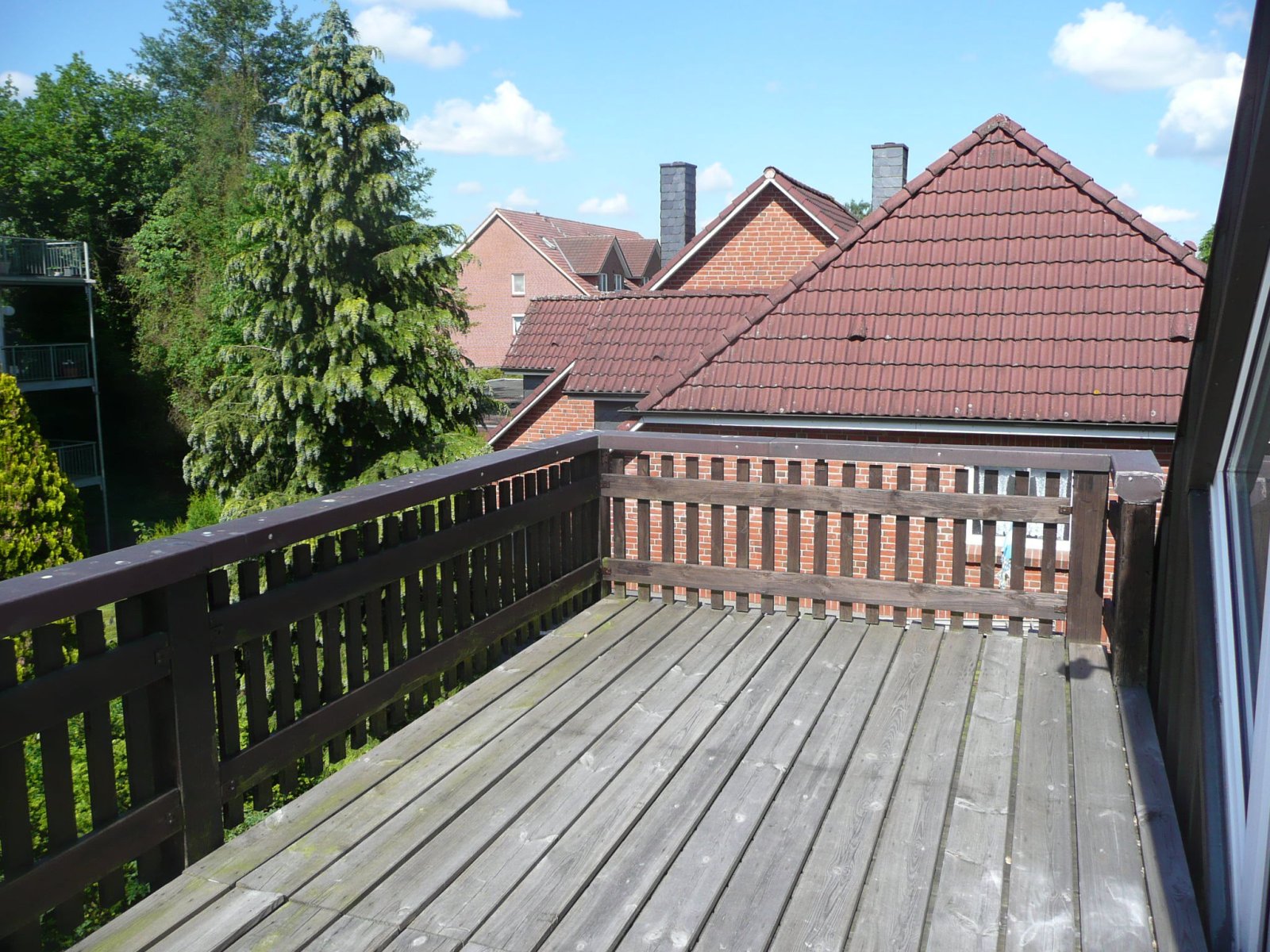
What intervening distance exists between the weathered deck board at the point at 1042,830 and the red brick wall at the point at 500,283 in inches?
2040

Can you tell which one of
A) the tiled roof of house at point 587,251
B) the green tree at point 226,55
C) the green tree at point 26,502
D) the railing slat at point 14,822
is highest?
the green tree at point 226,55

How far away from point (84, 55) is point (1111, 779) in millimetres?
48726

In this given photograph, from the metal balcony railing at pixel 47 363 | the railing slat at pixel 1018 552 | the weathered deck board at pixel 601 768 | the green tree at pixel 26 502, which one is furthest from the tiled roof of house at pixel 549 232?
the weathered deck board at pixel 601 768

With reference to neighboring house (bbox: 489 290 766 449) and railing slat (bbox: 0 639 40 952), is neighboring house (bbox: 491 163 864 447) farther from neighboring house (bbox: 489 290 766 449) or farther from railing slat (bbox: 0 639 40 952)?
railing slat (bbox: 0 639 40 952)

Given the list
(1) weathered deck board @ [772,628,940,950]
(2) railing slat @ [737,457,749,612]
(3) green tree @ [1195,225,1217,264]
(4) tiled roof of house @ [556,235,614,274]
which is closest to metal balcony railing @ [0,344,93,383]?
(3) green tree @ [1195,225,1217,264]

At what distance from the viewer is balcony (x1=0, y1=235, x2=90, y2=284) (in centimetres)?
2728

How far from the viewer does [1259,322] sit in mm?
2547

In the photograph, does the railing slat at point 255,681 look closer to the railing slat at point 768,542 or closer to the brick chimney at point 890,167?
the railing slat at point 768,542

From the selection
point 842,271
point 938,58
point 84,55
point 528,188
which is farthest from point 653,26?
point 528,188

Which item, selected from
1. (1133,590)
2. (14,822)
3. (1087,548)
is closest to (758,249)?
(1087,548)

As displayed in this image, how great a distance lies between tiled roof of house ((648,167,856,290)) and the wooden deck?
1635cm

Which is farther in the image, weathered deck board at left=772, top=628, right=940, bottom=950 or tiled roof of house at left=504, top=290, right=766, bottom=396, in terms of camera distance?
tiled roof of house at left=504, top=290, right=766, bottom=396

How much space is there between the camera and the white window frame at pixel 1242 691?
2.02m

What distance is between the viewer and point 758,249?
20500mm
